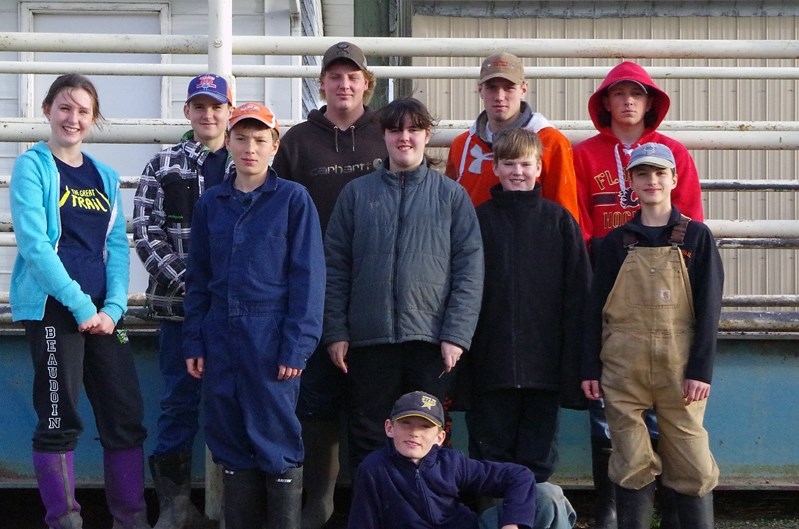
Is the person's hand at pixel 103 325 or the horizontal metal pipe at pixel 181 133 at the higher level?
the horizontal metal pipe at pixel 181 133

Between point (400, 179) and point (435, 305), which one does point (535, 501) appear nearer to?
point (435, 305)

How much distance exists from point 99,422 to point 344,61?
1.67 m

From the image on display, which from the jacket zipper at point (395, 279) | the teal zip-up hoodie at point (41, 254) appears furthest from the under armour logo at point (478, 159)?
the teal zip-up hoodie at point (41, 254)

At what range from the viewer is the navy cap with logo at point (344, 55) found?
4.20 metres

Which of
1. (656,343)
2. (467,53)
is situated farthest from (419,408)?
(467,53)

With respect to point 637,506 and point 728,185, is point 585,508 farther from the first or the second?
point 728,185

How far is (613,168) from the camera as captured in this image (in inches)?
165

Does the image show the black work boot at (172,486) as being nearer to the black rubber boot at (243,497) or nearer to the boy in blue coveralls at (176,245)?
the boy in blue coveralls at (176,245)

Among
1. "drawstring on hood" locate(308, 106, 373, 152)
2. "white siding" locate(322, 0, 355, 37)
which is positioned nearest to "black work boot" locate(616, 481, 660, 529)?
"drawstring on hood" locate(308, 106, 373, 152)

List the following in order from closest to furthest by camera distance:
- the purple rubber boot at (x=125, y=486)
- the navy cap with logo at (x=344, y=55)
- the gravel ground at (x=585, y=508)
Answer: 1. the purple rubber boot at (x=125, y=486)
2. the navy cap with logo at (x=344, y=55)
3. the gravel ground at (x=585, y=508)

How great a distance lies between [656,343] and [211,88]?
194 cm

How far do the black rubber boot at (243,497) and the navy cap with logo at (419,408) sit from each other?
1.88 feet

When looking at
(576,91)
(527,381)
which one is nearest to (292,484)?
(527,381)

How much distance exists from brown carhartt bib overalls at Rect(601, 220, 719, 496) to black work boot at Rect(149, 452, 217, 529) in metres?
1.68
